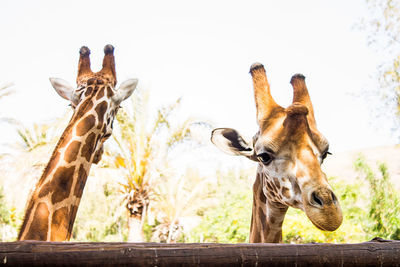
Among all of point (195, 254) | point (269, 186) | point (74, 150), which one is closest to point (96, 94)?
point (74, 150)

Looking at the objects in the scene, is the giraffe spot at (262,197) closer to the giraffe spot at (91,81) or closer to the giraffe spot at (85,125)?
the giraffe spot at (85,125)

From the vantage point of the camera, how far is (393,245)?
158 centimetres

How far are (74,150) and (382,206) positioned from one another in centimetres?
1086

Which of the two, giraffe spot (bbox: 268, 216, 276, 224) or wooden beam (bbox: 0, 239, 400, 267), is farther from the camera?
giraffe spot (bbox: 268, 216, 276, 224)

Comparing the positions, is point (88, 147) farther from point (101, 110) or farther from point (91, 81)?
point (91, 81)

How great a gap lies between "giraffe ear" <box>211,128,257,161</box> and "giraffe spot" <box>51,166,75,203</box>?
4.62 ft

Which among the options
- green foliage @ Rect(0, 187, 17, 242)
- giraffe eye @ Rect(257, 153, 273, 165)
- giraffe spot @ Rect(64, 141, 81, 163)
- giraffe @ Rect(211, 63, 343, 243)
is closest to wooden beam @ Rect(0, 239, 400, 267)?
giraffe @ Rect(211, 63, 343, 243)

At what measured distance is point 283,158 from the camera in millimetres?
3107

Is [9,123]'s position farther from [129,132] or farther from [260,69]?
[260,69]

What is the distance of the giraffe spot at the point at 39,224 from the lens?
2.81 metres

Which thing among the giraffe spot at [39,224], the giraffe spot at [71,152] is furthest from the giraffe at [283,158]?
the giraffe spot at [39,224]

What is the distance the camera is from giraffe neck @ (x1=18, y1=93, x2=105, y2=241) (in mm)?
2925

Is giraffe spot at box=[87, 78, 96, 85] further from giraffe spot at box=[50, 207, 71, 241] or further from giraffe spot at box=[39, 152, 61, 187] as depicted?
giraffe spot at box=[50, 207, 71, 241]

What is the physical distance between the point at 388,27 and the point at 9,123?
1405 centimetres
